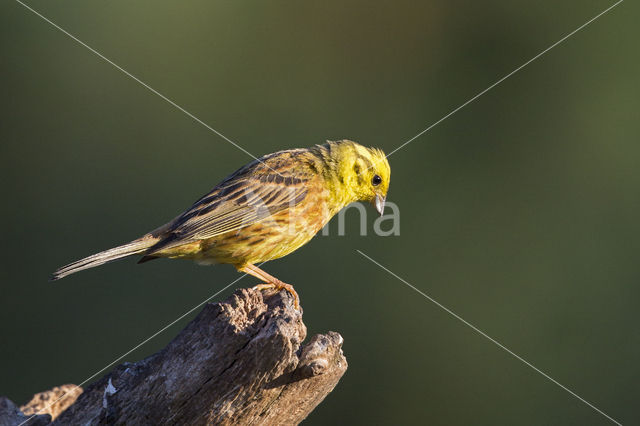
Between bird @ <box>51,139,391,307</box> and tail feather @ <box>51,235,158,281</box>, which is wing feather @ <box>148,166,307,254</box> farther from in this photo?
tail feather @ <box>51,235,158,281</box>

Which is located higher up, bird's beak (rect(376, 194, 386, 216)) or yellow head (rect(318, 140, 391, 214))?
yellow head (rect(318, 140, 391, 214))

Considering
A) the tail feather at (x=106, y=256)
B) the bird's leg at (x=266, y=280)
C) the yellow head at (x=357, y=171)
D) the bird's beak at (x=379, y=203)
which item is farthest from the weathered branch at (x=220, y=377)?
the bird's beak at (x=379, y=203)

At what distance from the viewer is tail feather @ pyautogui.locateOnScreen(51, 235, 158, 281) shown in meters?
4.32

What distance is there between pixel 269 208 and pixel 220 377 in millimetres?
2290

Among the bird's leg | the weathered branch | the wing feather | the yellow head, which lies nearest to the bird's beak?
the yellow head

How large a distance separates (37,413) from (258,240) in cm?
204

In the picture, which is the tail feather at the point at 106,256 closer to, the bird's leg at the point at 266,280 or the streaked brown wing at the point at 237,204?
the streaked brown wing at the point at 237,204

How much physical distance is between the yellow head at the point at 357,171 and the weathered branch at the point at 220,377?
8.30ft

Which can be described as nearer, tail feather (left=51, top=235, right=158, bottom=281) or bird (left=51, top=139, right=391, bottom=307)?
tail feather (left=51, top=235, right=158, bottom=281)

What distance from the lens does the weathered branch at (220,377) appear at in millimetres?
3201

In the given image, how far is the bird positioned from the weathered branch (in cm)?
144

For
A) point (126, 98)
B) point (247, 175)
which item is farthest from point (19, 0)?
point (247, 175)

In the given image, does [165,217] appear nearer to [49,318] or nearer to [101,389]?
[49,318]

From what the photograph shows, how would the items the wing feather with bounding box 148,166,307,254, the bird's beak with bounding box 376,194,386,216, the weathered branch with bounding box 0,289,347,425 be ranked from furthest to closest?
the bird's beak with bounding box 376,194,386,216
the wing feather with bounding box 148,166,307,254
the weathered branch with bounding box 0,289,347,425
